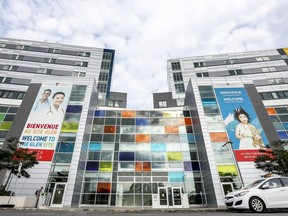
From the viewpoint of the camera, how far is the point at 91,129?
2847 centimetres

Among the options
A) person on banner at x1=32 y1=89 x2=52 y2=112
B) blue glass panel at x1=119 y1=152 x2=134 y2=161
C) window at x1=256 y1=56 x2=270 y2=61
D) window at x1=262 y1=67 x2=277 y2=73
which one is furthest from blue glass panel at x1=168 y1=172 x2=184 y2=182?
window at x1=256 y1=56 x2=270 y2=61

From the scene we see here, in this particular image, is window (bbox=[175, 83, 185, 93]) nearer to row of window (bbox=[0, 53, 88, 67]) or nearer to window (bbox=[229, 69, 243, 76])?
window (bbox=[229, 69, 243, 76])

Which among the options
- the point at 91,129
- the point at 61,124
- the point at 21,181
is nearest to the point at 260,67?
the point at 91,129

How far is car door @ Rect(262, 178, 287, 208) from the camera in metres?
8.57

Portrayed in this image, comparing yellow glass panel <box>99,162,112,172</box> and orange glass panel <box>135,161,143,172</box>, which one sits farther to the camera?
orange glass panel <box>135,161,143,172</box>

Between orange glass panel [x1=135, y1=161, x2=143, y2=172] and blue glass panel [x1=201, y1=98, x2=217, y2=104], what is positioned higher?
blue glass panel [x1=201, y1=98, x2=217, y2=104]

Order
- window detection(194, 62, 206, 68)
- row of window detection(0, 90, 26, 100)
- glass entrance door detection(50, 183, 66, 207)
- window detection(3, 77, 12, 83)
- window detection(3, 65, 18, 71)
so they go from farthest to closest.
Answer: window detection(194, 62, 206, 68) → window detection(3, 65, 18, 71) → window detection(3, 77, 12, 83) → row of window detection(0, 90, 26, 100) → glass entrance door detection(50, 183, 66, 207)

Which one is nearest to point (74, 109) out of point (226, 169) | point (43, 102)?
point (43, 102)

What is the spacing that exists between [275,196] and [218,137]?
1580cm

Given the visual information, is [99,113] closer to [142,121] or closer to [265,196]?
[142,121]

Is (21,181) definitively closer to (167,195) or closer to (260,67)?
(167,195)

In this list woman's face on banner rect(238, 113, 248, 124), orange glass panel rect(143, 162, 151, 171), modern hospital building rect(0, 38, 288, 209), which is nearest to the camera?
modern hospital building rect(0, 38, 288, 209)

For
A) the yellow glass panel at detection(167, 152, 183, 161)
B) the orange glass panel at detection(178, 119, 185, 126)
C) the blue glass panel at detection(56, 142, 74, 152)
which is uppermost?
the orange glass panel at detection(178, 119, 185, 126)

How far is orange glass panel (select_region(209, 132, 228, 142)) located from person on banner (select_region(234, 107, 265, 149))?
155 cm
